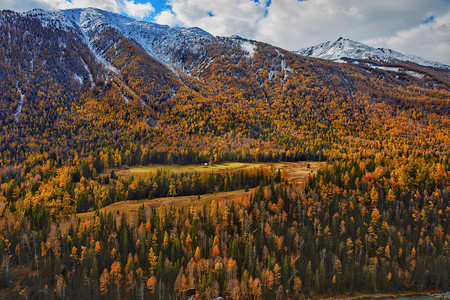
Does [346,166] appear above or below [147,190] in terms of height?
above

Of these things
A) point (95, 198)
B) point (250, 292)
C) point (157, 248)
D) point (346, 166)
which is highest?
point (346, 166)

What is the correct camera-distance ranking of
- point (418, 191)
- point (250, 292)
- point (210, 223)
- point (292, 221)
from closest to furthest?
point (250, 292) → point (210, 223) → point (292, 221) → point (418, 191)

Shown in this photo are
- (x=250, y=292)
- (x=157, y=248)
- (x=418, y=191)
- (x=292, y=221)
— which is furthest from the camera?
(x=418, y=191)

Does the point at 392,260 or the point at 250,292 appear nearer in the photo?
the point at 250,292

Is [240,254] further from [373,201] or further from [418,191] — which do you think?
[418,191]

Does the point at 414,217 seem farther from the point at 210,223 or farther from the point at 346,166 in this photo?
the point at 210,223

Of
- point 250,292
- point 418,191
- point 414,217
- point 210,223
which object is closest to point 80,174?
point 210,223

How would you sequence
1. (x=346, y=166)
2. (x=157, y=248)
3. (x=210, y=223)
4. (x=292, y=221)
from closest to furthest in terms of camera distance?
1. (x=157, y=248)
2. (x=210, y=223)
3. (x=292, y=221)
4. (x=346, y=166)

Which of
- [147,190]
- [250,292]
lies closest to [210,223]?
[250,292]

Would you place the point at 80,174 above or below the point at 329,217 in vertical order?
above
